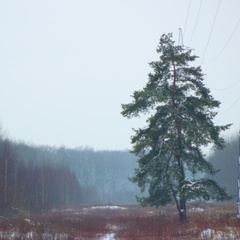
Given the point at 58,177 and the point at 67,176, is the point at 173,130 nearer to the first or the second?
the point at 58,177

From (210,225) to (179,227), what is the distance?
4.70 feet

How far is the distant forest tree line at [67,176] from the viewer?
163 feet

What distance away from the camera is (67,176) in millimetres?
90750

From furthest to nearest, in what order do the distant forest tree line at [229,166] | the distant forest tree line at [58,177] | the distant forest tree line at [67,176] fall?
1. the distant forest tree line at [229,166]
2. the distant forest tree line at [67,176]
3. the distant forest tree line at [58,177]

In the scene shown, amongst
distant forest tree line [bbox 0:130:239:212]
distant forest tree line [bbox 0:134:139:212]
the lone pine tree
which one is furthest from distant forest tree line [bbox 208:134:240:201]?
the lone pine tree

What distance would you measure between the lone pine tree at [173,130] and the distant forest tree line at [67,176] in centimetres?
329

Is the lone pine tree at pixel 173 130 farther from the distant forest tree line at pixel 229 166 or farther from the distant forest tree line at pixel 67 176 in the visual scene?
the distant forest tree line at pixel 229 166

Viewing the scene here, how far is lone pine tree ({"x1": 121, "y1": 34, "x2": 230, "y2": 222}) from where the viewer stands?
20125 millimetres

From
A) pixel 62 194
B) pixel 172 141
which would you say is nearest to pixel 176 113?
pixel 172 141

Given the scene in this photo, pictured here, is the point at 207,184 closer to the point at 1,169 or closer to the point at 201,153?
the point at 201,153

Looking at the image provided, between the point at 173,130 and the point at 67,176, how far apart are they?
72.7 metres

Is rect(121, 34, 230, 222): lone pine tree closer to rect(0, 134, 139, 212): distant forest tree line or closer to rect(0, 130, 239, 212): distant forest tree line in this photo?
rect(0, 130, 239, 212): distant forest tree line

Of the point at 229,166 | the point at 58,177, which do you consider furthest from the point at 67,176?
the point at 229,166

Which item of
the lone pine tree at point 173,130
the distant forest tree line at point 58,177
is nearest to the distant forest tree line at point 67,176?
the distant forest tree line at point 58,177
